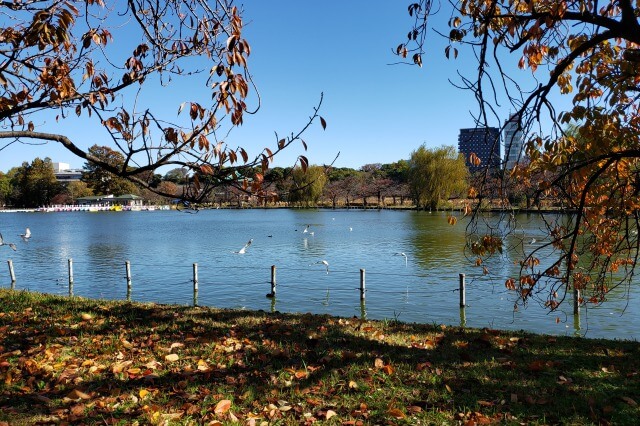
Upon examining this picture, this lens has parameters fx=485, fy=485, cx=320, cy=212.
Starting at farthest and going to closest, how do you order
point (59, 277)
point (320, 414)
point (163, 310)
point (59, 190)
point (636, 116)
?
1. point (59, 190)
2. point (59, 277)
3. point (163, 310)
4. point (636, 116)
5. point (320, 414)

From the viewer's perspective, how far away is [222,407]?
4.16m

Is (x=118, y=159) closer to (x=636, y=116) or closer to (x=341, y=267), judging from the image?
(x=636, y=116)

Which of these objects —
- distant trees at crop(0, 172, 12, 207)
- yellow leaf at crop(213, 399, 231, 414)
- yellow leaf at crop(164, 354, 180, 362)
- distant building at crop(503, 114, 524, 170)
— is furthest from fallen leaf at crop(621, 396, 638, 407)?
distant trees at crop(0, 172, 12, 207)

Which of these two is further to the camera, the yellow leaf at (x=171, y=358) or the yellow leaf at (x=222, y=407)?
the yellow leaf at (x=171, y=358)

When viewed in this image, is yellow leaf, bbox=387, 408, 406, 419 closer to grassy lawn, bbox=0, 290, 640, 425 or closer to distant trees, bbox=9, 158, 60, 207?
grassy lawn, bbox=0, 290, 640, 425

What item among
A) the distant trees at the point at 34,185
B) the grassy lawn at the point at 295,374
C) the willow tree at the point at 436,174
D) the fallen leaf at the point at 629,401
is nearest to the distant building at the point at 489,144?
the grassy lawn at the point at 295,374

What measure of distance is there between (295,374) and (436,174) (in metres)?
69.7

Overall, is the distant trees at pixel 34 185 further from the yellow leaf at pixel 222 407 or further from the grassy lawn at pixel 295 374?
the yellow leaf at pixel 222 407

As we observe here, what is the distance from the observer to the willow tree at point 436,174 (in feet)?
234

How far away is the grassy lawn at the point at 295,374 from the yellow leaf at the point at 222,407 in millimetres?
13

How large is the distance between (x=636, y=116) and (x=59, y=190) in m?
151

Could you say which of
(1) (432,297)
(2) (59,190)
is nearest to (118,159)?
(1) (432,297)

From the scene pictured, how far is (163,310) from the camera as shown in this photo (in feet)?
28.2

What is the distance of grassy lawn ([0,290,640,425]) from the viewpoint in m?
4.18
